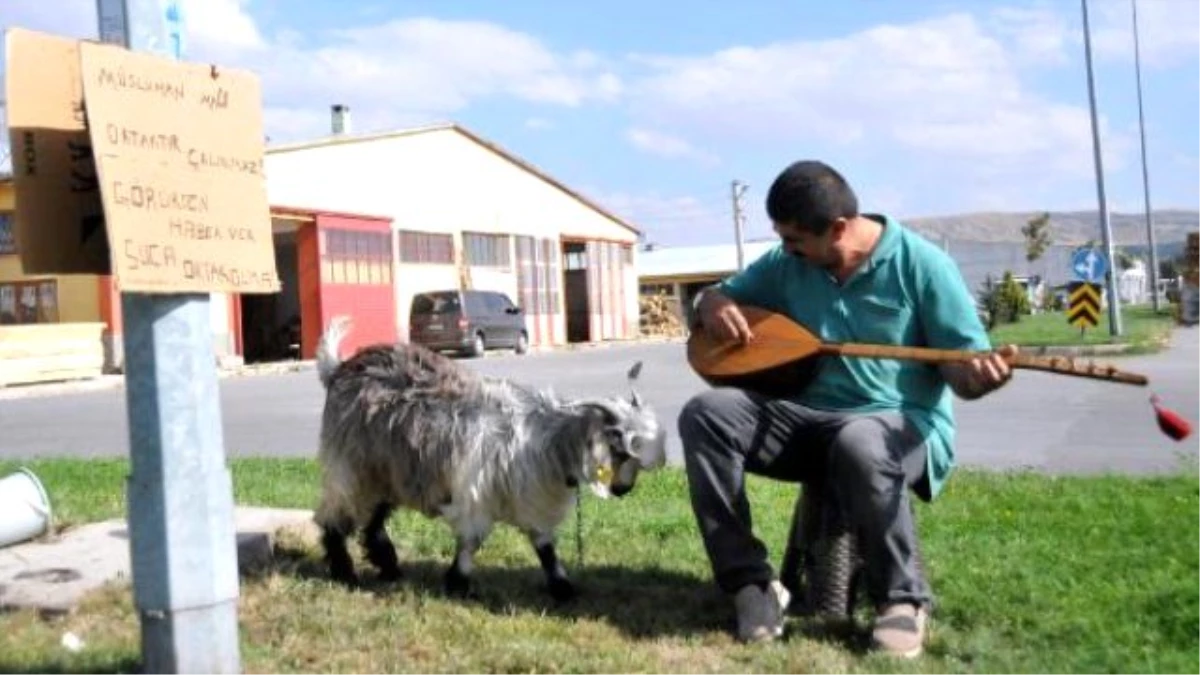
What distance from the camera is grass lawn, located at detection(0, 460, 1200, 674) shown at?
14.2ft

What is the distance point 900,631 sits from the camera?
14.5ft

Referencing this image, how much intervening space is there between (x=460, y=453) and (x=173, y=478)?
164 cm

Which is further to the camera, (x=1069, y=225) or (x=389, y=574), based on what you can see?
(x=1069, y=225)

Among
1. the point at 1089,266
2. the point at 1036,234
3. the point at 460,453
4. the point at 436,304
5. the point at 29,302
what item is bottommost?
the point at 460,453

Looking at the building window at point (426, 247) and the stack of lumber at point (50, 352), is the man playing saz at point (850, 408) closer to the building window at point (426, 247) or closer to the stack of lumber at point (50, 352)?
the stack of lumber at point (50, 352)

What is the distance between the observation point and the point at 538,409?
534 cm

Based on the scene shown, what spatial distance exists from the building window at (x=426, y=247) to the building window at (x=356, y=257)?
1.03 m

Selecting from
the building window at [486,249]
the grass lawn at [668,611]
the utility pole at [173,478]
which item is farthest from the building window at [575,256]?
the utility pole at [173,478]

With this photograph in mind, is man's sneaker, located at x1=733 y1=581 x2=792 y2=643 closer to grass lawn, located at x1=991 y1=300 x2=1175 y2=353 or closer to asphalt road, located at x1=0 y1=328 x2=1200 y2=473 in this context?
asphalt road, located at x1=0 y1=328 x2=1200 y2=473

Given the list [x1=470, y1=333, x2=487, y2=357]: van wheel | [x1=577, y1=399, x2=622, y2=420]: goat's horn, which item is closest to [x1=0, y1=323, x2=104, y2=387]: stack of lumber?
[x1=470, y1=333, x2=487, y2=357]: van wheel

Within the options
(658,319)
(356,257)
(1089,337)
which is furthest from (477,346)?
(658,319)

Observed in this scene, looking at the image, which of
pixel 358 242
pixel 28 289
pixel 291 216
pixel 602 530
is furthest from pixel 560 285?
pixel 602 530

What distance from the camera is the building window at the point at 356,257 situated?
35875 mm

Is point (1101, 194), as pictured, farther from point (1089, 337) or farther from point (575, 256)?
point (575, 256)
